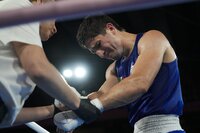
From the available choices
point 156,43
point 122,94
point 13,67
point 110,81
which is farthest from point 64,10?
point 110,81

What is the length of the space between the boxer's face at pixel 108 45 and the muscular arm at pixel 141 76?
0.21m

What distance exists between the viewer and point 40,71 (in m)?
1.35

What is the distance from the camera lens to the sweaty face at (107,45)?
6.90 ft

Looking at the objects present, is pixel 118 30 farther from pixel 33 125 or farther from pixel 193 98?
pixel 193 98

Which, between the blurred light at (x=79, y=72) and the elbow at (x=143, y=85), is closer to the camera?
the elbow at (x=143, y=85)

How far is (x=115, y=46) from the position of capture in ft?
6.97

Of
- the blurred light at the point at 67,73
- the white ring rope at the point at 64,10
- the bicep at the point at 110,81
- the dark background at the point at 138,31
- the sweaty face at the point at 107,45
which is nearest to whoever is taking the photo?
the white ring rope at the point at 64,10

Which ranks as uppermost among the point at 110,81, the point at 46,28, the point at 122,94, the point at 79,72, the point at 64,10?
the point at 64,10

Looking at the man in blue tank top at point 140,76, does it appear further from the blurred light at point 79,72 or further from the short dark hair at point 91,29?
the blurred light at point 79,72

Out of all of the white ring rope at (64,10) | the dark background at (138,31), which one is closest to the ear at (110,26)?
the white ring rope at (64,10)

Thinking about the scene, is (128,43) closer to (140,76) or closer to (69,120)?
(140,76)

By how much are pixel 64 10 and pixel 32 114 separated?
0.95 m

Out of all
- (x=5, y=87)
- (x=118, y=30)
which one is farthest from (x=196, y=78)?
(x=5, y=87)

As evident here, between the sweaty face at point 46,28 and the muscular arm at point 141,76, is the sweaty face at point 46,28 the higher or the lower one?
the higher one
